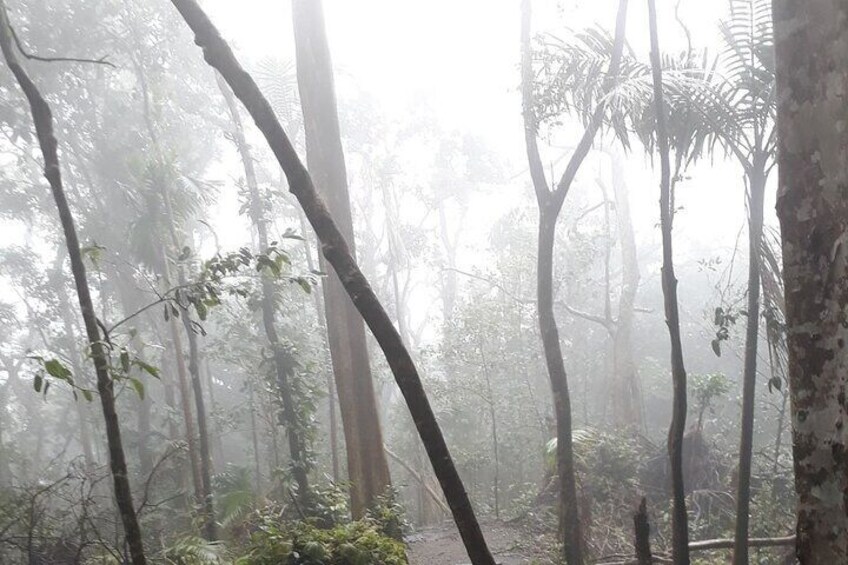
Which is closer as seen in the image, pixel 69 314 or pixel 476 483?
pixel 476 483

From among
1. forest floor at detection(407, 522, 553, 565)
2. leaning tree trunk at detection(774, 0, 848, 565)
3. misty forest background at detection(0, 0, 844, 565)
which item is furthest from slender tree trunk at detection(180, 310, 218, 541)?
leaning tree trunk at detection(774, 0, 848, 565)

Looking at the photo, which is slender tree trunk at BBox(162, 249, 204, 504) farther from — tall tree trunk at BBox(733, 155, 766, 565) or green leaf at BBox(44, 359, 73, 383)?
green leaf at BBox(44, 359, 73, 383)

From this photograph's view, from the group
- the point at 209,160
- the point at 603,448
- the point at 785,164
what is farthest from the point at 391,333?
the point at 209,160

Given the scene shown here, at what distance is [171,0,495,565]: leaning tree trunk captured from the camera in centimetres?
182

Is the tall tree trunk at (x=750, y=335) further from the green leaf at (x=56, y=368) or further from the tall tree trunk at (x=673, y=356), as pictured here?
the green leaf at (x=56, y=368)

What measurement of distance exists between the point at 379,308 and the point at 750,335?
2.95 metres

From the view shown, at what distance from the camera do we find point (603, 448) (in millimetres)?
8711

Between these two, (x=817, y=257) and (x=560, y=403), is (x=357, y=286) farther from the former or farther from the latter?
(x=560, y=403)

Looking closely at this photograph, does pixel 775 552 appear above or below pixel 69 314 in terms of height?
below

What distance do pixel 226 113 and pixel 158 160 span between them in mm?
8180

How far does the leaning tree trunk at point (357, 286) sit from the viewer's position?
182 centimetres

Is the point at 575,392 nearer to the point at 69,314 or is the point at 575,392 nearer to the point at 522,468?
the point at 522,468

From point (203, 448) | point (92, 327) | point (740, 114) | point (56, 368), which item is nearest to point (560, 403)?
point (740, 114)

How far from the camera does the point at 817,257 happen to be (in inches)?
66.2
